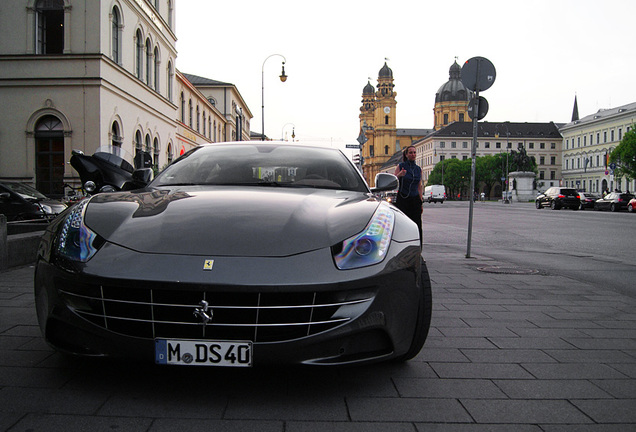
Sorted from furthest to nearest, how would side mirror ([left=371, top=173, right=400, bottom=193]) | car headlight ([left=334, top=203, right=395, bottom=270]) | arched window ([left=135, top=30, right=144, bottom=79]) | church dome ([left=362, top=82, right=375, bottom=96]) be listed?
church dome ([left=362, top=82, right=375, bottom=96])
arched window ([left=135, top=30, right=144, bottom=79])
side mirror ([left=371, top=173, right=400, bottom=193])
car headlight ([left=334, top=203, right=395, bottom=270])

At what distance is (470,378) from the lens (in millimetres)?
2898

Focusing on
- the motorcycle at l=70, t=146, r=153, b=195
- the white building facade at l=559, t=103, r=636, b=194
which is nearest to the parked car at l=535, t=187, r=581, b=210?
the motorcycle at l=70, t=146, r=153, b=195

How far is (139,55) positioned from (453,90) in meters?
127

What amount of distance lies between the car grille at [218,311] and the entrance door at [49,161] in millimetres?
21274

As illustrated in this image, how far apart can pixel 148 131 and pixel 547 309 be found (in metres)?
27.4

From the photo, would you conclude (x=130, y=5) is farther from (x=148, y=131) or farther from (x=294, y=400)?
(x=294, y=400)

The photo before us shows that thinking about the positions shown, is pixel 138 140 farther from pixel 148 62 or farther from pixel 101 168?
pixel 101 168

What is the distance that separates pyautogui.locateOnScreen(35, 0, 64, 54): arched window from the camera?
70.3 feet

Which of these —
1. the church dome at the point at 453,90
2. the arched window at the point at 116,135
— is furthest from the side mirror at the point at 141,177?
the church dome at the point at 453,90

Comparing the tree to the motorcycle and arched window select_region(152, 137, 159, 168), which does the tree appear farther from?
the motorcycle

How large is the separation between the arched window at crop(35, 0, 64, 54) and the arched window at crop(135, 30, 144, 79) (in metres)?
5.44

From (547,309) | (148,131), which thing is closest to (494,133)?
(148,131)

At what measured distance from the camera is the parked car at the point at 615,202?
36.4 metres

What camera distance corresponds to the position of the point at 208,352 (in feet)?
7.59
